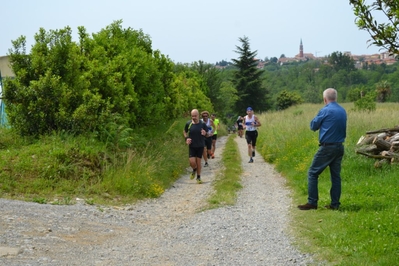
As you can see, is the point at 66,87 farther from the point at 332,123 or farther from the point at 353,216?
the point at 353,216

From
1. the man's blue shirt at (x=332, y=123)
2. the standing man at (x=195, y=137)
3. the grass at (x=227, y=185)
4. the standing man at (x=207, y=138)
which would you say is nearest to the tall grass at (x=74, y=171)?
the standing man at (x=195, y=137)

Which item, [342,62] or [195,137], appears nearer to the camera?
[195,137]

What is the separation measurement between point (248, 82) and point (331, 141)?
6286 centimetres

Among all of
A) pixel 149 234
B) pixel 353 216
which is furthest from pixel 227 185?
pixel 353 216

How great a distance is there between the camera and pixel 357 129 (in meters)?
16.6

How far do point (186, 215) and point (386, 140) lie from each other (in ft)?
18.1

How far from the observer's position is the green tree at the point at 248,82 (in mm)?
71125

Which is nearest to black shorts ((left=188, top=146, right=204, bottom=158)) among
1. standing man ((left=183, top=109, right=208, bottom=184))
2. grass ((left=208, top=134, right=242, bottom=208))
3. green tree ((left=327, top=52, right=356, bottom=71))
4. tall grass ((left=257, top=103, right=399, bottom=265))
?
standing man ((left=183, top=109, right=208, bottom=184))

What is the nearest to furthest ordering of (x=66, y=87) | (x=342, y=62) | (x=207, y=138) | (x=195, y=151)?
1. (x=66, y=87)
2. (x=195, y=151)
3. (x=207, y=138)
4. (x=342, y=62)

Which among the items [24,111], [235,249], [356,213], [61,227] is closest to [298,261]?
[235,249]

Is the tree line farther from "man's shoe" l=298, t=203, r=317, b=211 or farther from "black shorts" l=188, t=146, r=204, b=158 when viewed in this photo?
"man's shoe" l=298, t=203, r=317, b=211

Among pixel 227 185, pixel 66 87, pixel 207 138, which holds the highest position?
pixel 66 87

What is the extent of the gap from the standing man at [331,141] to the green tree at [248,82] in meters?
61.9

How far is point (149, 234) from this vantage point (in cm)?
825
